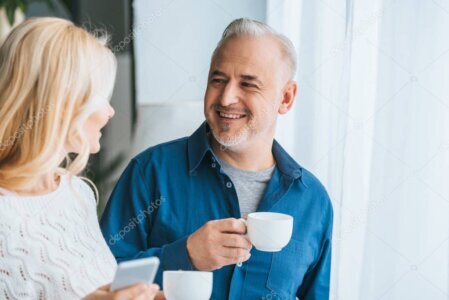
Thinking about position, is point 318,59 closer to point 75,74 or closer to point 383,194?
point 383,194

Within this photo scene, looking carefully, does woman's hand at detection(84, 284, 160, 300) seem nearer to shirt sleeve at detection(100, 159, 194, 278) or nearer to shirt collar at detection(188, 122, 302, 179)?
shirt sleeve at detection(100, 159, 194, 278)

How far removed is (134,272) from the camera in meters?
0.81

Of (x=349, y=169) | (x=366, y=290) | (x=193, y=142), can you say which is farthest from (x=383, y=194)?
(x=193, y=142)

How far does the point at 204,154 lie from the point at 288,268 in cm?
40

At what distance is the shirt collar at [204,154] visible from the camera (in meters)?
1.55

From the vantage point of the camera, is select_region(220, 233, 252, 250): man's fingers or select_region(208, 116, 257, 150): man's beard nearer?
select_region(220, 233, 252, 250): man's fingers

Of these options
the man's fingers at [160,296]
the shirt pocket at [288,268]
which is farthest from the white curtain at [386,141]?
the man's fingers at [160,296]

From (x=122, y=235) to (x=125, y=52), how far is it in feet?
3.68

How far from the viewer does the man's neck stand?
156cm

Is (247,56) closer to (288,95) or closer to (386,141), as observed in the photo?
(288,95)

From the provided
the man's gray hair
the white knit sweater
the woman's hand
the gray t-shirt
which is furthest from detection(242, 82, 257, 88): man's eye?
the woman's hand

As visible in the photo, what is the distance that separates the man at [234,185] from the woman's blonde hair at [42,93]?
0.53 meters

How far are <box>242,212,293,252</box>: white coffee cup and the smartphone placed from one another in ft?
1.30

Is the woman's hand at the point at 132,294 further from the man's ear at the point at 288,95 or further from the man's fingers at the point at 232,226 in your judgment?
the man's ear at the point at 288,95
